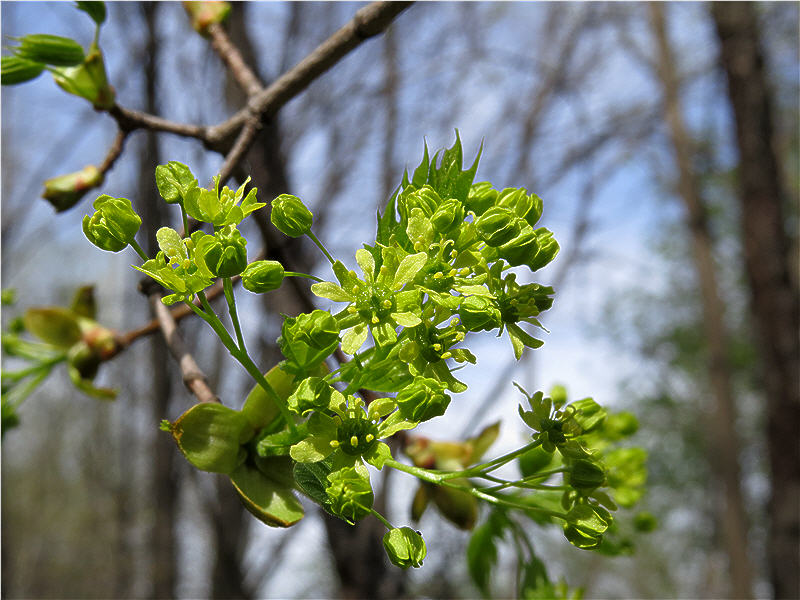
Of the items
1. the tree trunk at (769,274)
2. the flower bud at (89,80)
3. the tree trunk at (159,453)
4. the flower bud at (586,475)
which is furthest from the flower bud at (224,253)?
the tree trunk at (769,274)

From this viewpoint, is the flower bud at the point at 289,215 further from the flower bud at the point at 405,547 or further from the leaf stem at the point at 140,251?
the flower bud at the point at 405,547

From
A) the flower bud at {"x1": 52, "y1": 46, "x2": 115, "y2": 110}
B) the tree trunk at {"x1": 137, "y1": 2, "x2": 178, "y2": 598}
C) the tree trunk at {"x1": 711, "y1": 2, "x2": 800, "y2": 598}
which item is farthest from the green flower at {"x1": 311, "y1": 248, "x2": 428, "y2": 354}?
the tree trunk at {"x1": 711, "y1": 2, "x2": 800, "y2": 598}

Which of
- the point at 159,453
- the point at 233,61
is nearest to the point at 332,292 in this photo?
the point at 233,61

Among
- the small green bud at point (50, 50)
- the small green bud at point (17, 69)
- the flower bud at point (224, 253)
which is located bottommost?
the flower bud at point (224, 253)

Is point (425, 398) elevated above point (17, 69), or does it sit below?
below

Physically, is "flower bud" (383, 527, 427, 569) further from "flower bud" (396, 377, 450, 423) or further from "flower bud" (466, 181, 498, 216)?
"flower bud" (466, 181, 498, 216)

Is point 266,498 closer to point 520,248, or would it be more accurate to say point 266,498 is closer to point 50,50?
point 520,248

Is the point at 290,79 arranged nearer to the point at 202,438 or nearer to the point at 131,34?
the point at 202,438
